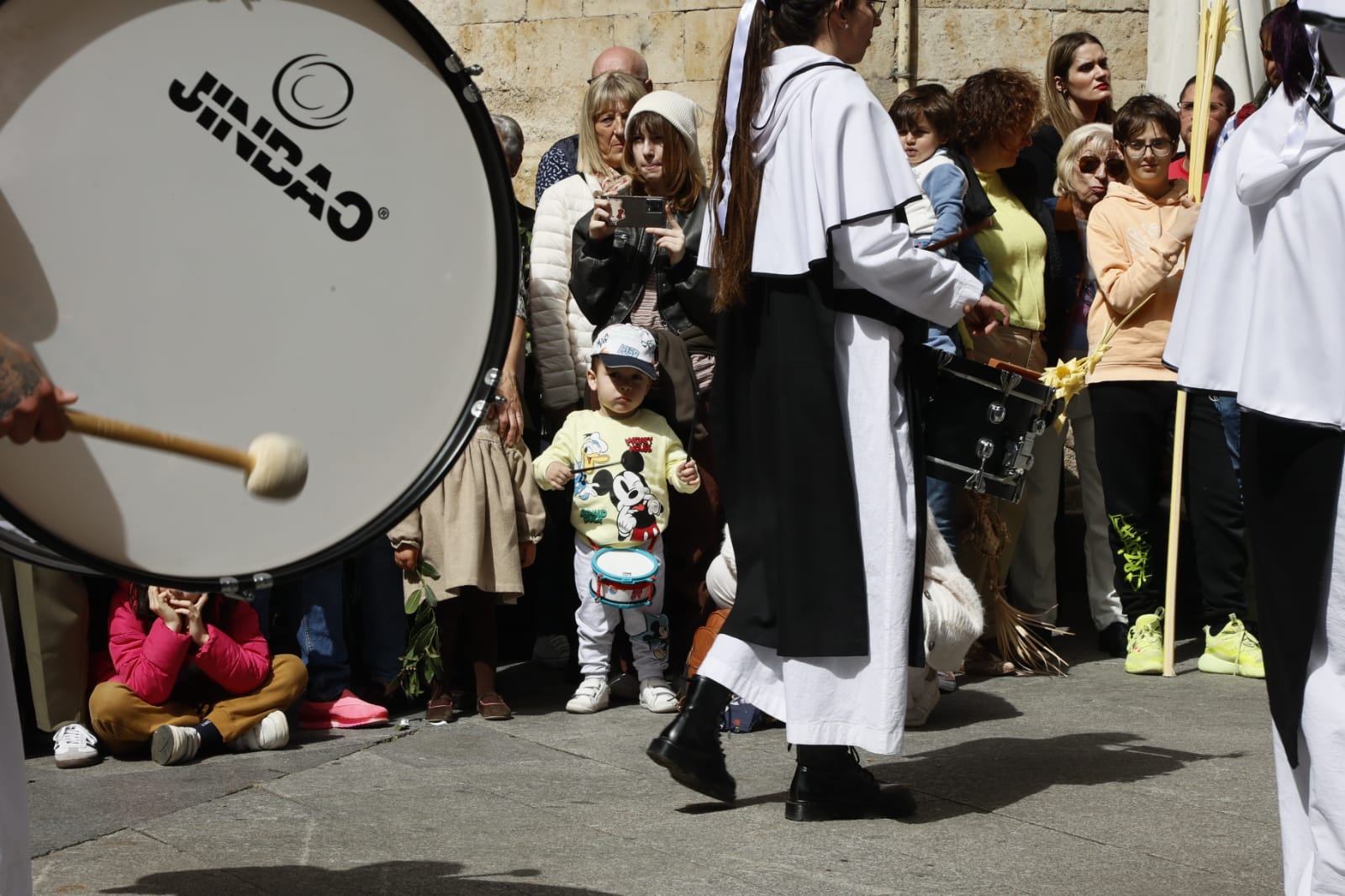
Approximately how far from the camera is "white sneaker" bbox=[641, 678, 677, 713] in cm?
563

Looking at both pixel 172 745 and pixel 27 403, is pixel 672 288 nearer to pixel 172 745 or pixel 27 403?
pixel 172 745

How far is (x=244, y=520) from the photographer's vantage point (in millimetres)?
2607

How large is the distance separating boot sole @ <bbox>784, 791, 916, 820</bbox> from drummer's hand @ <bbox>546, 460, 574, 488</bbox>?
1791mm

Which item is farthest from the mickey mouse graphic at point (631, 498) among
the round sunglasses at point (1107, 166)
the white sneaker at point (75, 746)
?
the round sunglasses at point (1107, 166)

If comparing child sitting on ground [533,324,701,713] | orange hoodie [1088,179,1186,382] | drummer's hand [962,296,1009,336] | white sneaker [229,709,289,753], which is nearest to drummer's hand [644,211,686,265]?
child sitting on ground [533,324,701,713]

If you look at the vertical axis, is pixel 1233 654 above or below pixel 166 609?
below

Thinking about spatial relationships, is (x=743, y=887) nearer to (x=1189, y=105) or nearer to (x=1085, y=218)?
(x=1085, y=218)

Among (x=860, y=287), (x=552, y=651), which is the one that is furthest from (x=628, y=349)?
(x=860, y=287)

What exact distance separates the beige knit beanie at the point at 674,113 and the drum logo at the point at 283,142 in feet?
11.7

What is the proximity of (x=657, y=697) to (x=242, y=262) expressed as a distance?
333 centimetres

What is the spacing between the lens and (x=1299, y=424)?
308 centimetres

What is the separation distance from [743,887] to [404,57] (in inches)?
74.7

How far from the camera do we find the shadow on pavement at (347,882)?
3.54m

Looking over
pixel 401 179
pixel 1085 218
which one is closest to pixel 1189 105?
pixel 1085 218
